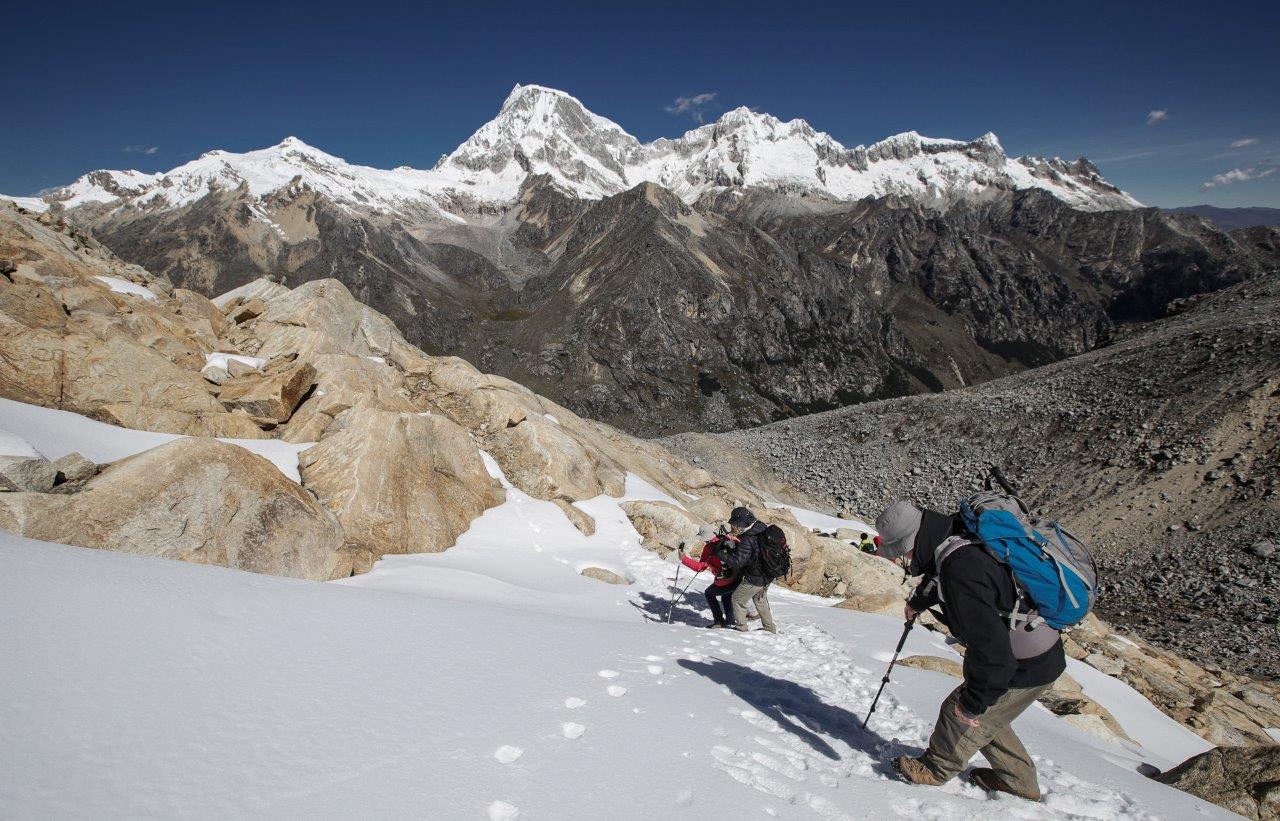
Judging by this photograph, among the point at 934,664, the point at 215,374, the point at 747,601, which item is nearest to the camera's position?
the point at 934,664

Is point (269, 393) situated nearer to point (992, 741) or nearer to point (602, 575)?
point (602, 575)

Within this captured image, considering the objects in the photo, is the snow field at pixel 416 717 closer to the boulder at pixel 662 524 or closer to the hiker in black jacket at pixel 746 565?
the hiker in black jacket at pixel 746 565

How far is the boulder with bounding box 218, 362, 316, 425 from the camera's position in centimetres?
1653

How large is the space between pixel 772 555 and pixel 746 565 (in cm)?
64

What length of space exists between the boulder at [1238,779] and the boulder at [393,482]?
13822mm

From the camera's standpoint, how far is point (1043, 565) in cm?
581

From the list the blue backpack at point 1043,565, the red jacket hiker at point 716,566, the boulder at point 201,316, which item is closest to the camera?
the blue backpack at point 1043,565

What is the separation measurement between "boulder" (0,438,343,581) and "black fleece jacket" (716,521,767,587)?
26.3ft

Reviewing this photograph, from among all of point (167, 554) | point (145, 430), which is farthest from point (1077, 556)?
point (145, 430)

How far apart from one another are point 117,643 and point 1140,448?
62.2 m

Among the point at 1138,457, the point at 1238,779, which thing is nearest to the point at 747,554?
the point at 1238,779

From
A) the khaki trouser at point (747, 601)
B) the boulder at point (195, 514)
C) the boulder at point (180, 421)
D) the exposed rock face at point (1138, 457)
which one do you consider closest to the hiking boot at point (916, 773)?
the khaki trouser at point (747, 601)

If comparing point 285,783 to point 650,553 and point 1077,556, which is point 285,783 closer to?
point 1077,556

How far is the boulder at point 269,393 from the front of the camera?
54.2ft
